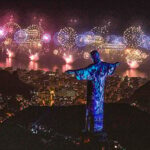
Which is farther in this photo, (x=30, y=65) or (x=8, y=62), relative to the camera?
(x=30, y=65)

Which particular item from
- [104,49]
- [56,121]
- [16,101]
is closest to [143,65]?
[104,49]

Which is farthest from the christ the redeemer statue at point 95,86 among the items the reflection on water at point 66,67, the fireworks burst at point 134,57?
the reflection on water at point 66,67

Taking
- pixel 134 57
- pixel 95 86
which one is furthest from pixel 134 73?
pixel 95 86

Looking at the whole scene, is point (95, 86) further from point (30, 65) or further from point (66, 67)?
point (30, 65)

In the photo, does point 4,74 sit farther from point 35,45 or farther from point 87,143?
point 35,45

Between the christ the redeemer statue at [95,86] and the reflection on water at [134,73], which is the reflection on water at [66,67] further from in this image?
the christ the redeemer statue at [95,86]

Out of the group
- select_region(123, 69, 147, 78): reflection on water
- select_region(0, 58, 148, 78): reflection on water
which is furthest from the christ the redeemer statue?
select_region(0, 58, 148, 78): reflection on water

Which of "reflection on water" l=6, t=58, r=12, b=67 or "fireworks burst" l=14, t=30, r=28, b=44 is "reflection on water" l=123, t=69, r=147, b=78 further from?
"fireworks burst" l=14, t=30, r=28, b=44

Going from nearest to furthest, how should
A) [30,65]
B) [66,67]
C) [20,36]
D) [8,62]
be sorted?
[66,67] → [8,62] → [30,65] → [20,36]
